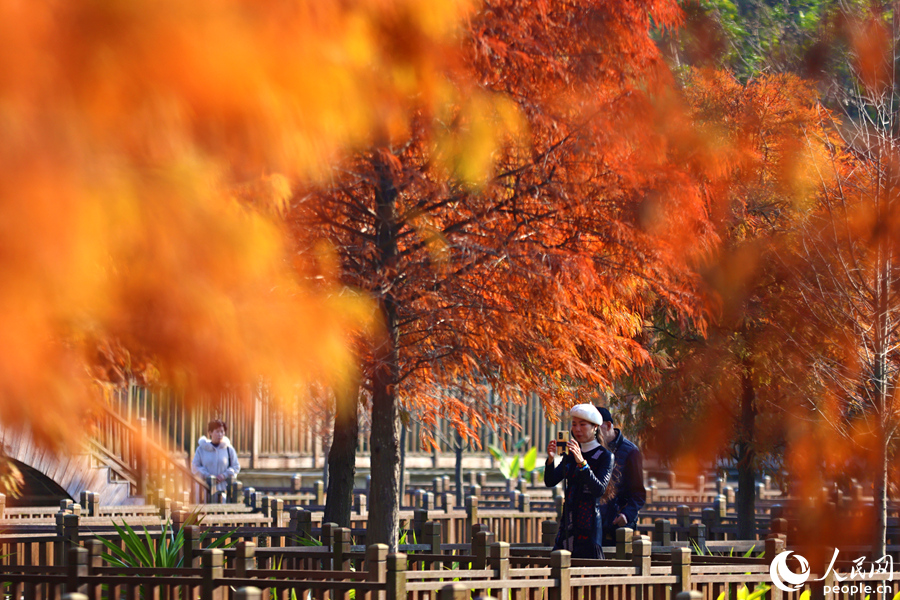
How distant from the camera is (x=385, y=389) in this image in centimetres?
909

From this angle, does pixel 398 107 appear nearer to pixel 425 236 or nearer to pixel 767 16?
pixel 425 236

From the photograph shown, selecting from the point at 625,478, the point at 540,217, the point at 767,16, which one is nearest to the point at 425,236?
the point at 540,217

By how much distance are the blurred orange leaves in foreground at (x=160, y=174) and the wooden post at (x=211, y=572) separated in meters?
3.82

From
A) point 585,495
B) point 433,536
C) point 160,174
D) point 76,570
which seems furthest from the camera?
point 433,536

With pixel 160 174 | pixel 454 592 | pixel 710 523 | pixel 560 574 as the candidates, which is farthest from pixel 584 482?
pixel 160 174

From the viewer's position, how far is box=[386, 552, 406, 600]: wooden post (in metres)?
5.71

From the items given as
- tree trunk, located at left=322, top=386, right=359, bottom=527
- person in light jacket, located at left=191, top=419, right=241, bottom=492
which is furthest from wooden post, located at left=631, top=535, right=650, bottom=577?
person in light jacket, located at left=191, top=419, right=241, bottom=492

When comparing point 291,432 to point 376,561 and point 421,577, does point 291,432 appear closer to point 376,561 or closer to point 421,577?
point 421,577

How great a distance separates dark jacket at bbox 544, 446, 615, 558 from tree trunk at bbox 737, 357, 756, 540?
5191 mm

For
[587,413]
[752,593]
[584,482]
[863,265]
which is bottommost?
[752,593]

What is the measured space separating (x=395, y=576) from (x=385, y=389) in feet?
11.3

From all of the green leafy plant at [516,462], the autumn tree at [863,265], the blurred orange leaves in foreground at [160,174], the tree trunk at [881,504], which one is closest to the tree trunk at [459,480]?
the green leafy plant at [516,462]

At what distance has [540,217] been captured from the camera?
26.0ft

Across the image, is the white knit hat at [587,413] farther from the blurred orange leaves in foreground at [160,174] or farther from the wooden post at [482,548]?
the blurred orange leaves in foreground at [160,174]
